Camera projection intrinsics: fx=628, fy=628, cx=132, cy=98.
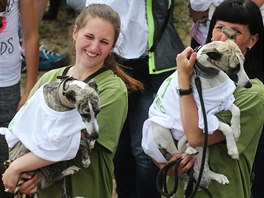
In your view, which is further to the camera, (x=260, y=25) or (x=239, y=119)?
(x=260, y=25)

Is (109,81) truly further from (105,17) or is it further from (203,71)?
(203,71)

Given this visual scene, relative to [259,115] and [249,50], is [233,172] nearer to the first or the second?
[259,115]

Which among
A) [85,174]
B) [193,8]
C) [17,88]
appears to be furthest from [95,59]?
[193,8]

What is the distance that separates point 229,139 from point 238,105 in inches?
7.2

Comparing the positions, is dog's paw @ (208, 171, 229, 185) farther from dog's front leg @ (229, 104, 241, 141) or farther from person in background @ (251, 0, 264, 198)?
person in background @ (251, 0, 264, 198)

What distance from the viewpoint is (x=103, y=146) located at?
292cm

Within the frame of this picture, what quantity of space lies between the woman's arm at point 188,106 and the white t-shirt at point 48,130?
1.54 feet

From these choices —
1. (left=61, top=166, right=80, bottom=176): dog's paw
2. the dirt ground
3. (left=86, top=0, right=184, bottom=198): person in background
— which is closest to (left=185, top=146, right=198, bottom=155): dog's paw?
(left=61, top=166, right=80, bottom=176): dog's paw

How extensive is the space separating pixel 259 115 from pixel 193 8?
66.0 inches

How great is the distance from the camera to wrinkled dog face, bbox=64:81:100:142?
104 inches

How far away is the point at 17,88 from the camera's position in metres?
3.89

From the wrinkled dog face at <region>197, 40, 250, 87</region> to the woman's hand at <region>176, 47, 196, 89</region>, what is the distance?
4 centimetres

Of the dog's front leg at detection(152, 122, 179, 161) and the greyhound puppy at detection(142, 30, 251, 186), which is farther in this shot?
the dog's front leg at detection(152, 122, 179, 161)

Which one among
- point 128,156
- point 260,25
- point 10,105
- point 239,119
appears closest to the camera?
point 239,119
